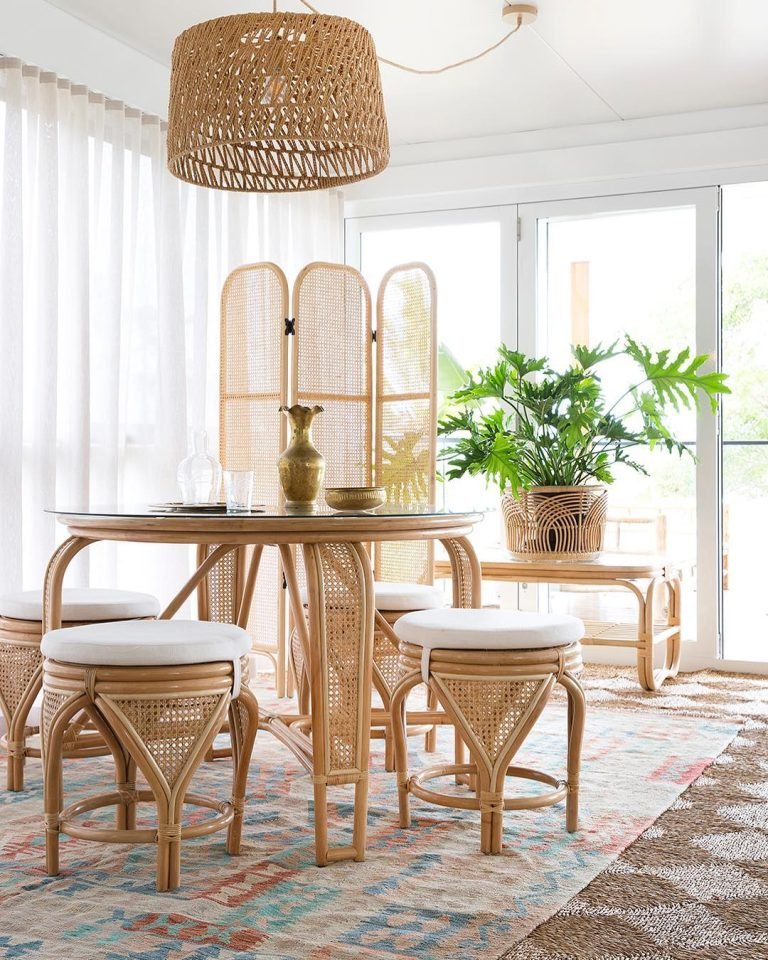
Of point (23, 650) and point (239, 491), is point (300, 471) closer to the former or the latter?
point (239, 491)

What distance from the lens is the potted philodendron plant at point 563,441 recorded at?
4.63 metres

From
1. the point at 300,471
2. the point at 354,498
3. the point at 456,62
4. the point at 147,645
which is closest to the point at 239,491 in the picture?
the point at 300,471

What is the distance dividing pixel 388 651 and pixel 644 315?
8.43ft

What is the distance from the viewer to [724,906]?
2.18 m

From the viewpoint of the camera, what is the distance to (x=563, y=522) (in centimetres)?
465

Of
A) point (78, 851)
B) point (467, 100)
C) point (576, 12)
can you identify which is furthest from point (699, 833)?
point (467, 100)

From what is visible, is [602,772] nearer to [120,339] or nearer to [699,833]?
[699,833]

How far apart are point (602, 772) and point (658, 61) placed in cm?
284

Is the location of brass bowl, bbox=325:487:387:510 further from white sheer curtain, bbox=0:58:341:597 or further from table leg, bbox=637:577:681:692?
table leg, bbox=637:577:681:692

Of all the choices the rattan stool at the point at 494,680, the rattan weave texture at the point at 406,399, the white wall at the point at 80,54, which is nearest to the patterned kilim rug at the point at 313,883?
Result: the rattan stool at the point at 494,680

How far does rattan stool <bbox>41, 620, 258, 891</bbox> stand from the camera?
7.29ft

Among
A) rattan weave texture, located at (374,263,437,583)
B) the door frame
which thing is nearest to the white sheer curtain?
rattan weave texture, located at (374,263,437,583)

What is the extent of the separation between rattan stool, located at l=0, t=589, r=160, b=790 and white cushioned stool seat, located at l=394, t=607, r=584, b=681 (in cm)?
90

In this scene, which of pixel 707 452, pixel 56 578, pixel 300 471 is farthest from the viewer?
pixel 707 452
